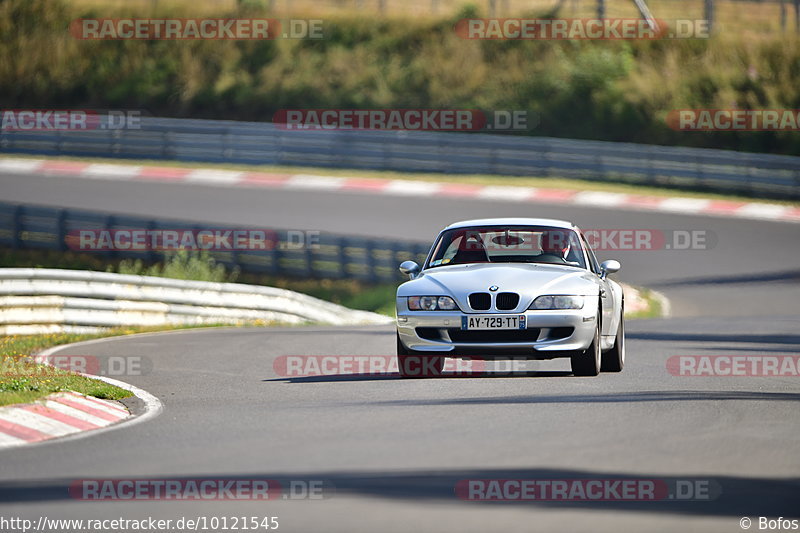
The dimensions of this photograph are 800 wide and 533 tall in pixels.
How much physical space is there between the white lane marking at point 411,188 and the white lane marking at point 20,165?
32.1ft

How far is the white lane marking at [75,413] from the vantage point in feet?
34.5

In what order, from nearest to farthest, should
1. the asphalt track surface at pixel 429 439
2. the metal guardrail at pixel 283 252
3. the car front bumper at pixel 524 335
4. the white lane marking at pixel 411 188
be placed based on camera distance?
the asphalt track surface at pixel 429 439, the car front bumper at pixel 524 335, the metal guardrail at pixel 283 252, the white lane marking at pixel 411 188

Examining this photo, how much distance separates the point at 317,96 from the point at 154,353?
29805 mm

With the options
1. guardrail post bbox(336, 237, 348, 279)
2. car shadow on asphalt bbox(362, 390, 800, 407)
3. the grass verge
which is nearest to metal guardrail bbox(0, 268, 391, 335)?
the grass verge

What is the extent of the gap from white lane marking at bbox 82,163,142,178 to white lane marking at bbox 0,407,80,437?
27.2 m

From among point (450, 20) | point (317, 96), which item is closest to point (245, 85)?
point (317, 96)

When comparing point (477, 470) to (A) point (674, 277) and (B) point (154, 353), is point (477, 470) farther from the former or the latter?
(A) point (674, 277)

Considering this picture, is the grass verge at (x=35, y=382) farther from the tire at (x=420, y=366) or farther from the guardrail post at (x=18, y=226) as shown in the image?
the guardrail post at (x=18, y=226)

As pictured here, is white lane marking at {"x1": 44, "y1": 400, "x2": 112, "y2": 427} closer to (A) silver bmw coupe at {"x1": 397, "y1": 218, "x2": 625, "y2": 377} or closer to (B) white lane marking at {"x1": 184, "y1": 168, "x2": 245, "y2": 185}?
(A) silver bmw coupe at {"x1": 397, "y1": 218, "x2": 625, "y2": 377}

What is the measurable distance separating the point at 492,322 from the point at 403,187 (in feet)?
78.0

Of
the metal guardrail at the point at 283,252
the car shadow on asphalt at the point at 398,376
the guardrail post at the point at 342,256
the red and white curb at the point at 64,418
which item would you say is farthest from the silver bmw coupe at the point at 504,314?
the guardrail post at the point at 342,256

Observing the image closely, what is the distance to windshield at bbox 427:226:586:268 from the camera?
42.5 ft

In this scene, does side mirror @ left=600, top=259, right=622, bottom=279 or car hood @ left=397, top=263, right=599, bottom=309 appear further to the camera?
side mirror @ left=600, top=259, right=622, bottom=279

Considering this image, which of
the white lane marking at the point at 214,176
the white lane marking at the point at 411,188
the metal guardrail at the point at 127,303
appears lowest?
the metal guardrail at the point at 127,303
